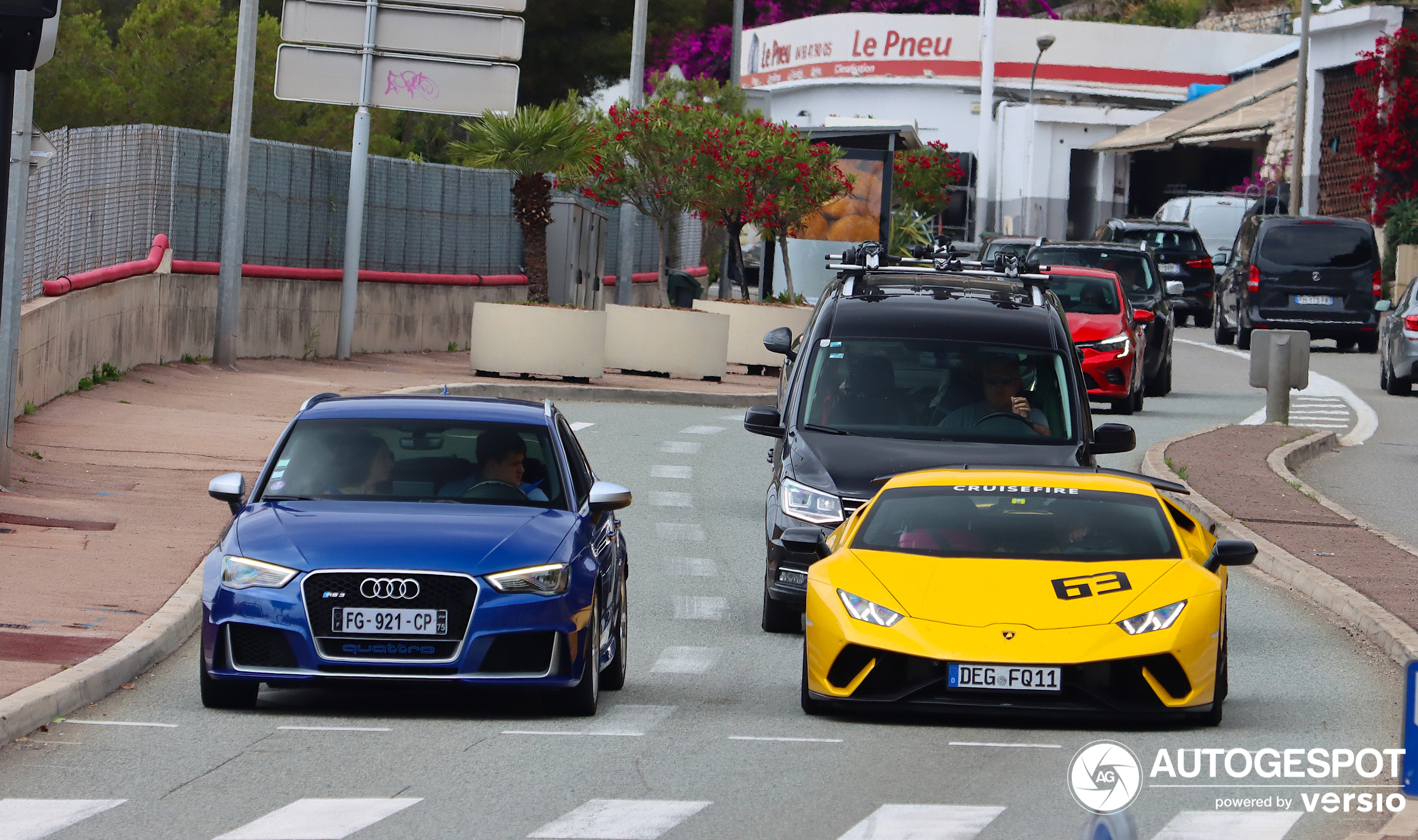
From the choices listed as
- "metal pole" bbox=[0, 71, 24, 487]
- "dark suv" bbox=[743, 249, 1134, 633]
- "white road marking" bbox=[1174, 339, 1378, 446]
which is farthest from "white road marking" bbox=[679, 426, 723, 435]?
"dark suv" bbox=[743, 249, 1134, 633]

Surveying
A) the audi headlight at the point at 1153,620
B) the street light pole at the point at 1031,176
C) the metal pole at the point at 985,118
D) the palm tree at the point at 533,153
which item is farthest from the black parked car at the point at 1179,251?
the audi headlight at the point at 1153,620

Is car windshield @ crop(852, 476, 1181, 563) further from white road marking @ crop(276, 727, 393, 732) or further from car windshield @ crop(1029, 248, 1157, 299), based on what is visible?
car windshield @ crop(1029, 248, 1157, 299)

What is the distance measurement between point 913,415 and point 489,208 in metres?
24.5

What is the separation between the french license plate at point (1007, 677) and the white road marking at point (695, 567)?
5.09m

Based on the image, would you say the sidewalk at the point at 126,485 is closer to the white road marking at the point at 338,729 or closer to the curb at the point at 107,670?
the curb at the point at 107,670

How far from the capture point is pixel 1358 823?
767 cm

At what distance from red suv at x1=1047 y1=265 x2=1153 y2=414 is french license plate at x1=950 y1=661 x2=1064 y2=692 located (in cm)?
1608

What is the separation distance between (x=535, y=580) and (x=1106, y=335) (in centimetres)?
1739

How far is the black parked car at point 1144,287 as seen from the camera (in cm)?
2822

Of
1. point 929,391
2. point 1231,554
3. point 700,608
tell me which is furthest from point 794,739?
point 929,391

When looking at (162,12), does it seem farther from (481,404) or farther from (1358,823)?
(1358,823)

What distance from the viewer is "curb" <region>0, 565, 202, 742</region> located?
346 inches

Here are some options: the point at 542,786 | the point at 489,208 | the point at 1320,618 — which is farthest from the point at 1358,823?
the point at 489,208

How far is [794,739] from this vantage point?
919 centimetres
